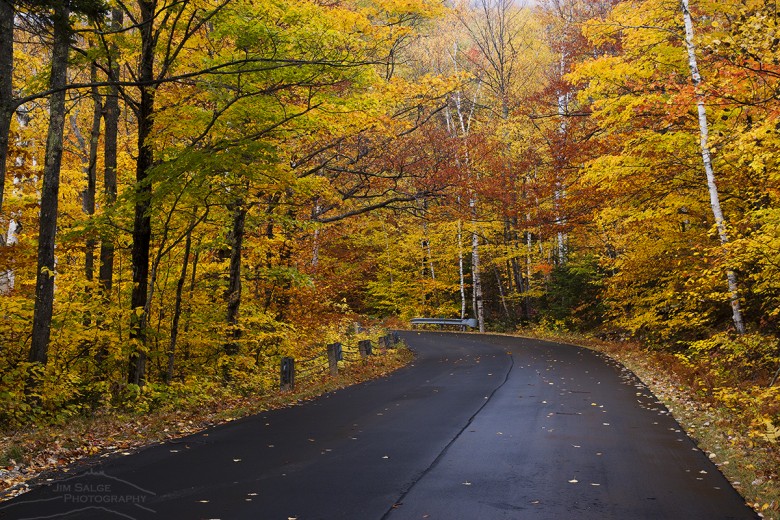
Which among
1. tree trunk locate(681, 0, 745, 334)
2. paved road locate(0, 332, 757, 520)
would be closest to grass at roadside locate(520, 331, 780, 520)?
paved road locate(0, 332, 757, 520)

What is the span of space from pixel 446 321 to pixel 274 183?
24.5 meters

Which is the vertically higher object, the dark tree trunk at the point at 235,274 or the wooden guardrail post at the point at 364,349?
the dark tree trunk at the point at 235,274

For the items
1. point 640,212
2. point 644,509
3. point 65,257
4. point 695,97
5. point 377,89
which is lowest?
point 644,509

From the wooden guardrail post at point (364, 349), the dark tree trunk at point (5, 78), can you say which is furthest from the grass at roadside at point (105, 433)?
the wooden guardrail post at point (364, 349)

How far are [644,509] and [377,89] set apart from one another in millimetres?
13530

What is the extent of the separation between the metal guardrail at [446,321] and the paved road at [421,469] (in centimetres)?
2266

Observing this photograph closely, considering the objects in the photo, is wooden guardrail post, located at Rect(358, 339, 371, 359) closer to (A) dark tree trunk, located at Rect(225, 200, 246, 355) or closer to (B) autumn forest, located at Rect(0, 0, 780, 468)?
(B) autumn forest, located at Rect(0, 0, 780, 468)

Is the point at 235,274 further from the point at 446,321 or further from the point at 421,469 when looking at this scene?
the point at 446,321

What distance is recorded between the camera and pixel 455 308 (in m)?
39.3

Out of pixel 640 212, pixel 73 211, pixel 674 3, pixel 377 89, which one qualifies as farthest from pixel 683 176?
pixel 73 211

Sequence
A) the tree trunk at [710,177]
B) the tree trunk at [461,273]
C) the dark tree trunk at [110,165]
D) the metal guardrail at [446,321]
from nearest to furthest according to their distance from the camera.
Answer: the dark tree trunk at [110,165]
the tree trunk at [710,177]
the metal guardrail at [446,321]
the tree trunk at [461,273]

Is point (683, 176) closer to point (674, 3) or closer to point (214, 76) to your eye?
point (674, 3)

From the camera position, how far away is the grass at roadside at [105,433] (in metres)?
6.74

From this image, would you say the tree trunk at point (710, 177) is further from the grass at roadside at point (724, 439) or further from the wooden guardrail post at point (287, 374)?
the wooden guardrail post at point (287, 374)
